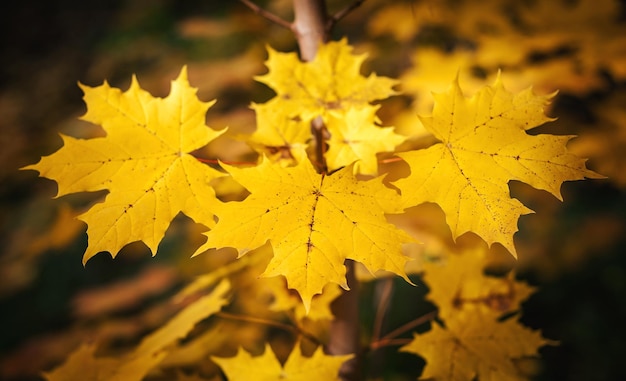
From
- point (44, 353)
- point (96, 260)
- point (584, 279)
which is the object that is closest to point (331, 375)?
point (44, 353)

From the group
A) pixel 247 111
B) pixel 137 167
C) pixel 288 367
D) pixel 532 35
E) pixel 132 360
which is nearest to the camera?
pixel 137 167

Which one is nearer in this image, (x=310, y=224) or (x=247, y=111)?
(x=310, y=224)

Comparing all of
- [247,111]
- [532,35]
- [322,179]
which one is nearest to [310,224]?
[322,179]

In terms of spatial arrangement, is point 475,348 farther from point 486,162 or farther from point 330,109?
point 330,109

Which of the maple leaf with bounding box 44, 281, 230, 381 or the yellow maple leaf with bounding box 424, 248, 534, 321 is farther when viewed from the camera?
the yellow maple leaf with bounding box 424, 248, 534, 321

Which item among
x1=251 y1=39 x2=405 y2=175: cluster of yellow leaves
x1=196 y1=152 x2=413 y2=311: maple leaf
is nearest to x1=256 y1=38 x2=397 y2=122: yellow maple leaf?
x1=251 y1=39 x2=405 y2=175: cluster of yellow leaves

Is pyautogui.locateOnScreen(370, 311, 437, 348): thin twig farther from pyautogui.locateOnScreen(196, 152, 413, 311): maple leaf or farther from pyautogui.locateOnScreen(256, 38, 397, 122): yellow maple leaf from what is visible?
pyautogui.locateOnScreen(256, 38, 397, 122): yellow maple leaf

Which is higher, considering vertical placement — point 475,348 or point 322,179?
point 322,179

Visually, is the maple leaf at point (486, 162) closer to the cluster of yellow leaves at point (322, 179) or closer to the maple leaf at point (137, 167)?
the cluster of yellow leaves at point (322, 179)
